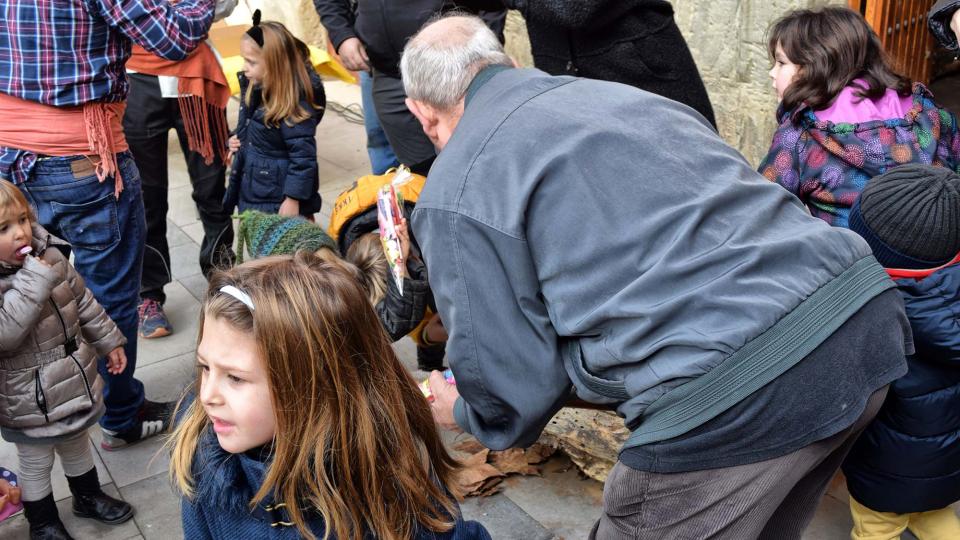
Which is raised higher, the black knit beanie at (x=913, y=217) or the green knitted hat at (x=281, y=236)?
the black knit beanie at (x=913, y=217)

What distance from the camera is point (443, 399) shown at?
270 cm

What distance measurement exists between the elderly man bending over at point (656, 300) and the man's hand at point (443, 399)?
0.42 m

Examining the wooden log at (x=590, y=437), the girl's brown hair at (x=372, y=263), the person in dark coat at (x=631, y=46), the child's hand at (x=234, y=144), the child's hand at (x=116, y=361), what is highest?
the person in dark coat at (x=631, y=46)

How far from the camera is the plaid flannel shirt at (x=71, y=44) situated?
10.9 ft

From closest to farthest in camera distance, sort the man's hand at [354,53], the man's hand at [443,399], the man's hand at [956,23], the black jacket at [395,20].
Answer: the man's hand at [443,399] → the man's hand at [956,23] → the black jacket at [395,20] → the man's hand at [354,53]

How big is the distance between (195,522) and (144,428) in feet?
7.18

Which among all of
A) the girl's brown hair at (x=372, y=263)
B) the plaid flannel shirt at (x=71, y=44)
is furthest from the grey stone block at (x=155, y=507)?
the plaid flannel shirt at (x=71, y=44)

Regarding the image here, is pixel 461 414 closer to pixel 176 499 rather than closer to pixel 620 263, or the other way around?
pixel 620 263

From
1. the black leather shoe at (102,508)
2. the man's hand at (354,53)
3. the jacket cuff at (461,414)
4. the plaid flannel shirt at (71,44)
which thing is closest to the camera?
the jacket cuff at (461,414)

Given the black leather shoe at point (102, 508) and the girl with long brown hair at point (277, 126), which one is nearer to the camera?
the black leather shoe at point (102, 508)

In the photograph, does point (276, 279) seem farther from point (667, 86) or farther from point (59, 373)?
point (667, 86)

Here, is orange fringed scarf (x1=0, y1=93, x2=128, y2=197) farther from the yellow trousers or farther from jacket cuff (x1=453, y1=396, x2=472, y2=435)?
the yellow trousers

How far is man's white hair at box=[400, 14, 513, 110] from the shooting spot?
246 cm

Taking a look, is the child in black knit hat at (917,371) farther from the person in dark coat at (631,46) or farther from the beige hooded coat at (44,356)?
the beige hooded coat at (44,356)
